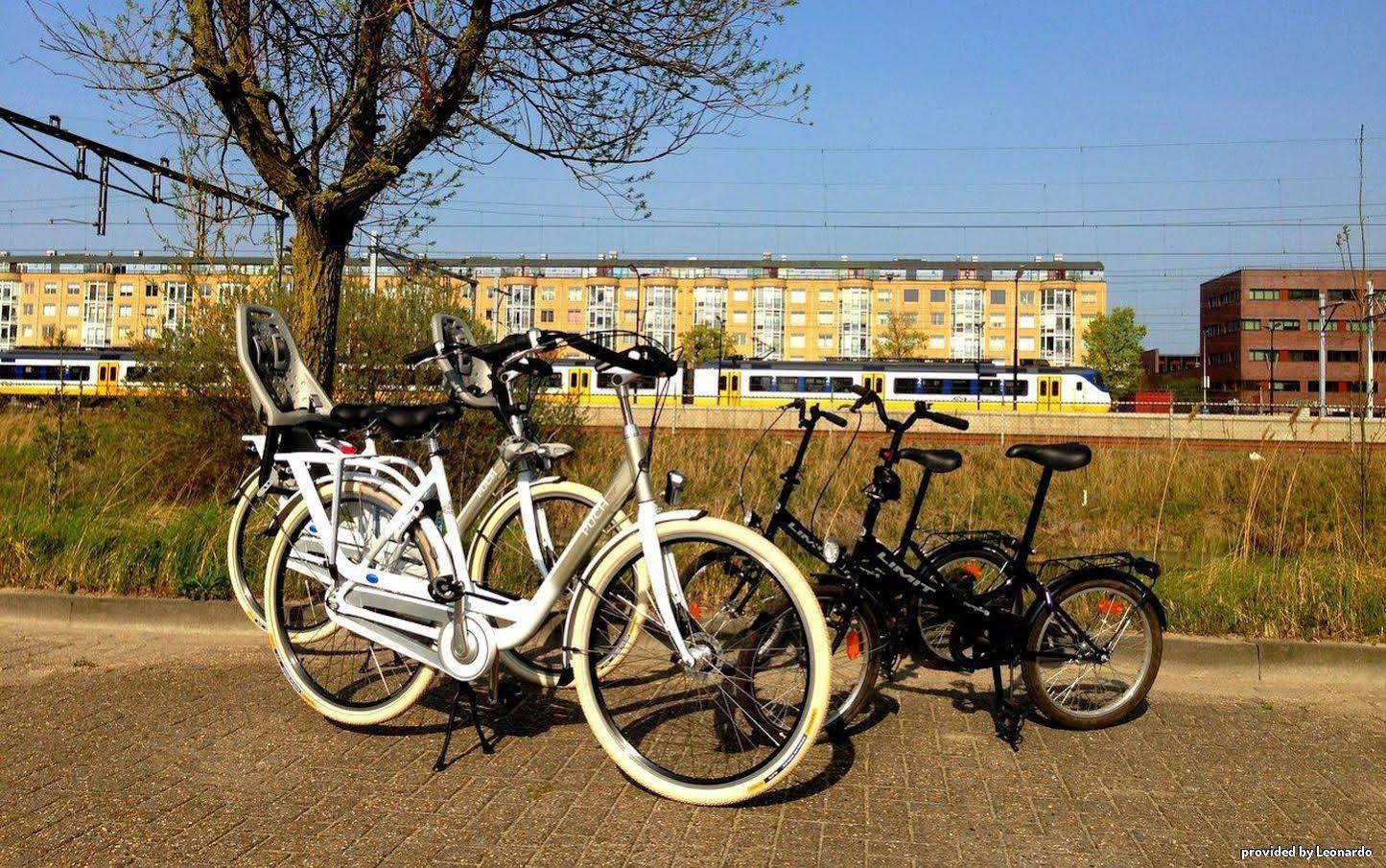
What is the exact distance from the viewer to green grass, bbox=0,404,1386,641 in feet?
20.9

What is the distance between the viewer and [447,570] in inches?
165

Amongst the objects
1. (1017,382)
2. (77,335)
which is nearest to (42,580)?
(1017,382)

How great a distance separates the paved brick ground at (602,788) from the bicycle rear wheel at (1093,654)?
12 centimetres

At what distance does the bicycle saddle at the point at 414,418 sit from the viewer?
429 centimetres

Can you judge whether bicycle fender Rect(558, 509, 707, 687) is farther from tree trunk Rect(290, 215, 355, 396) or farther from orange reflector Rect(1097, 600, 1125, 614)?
tree trunk Rect(290, 215, 355, 396)

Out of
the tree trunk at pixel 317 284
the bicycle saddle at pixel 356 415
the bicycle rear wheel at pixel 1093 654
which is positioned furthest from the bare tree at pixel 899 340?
the bicycle saddle at pixel 356 415

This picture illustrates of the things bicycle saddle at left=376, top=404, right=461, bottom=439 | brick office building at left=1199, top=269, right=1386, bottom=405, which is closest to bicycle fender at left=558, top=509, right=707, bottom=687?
bicycle saddle at left=376, top=404, right=461, bottom=439

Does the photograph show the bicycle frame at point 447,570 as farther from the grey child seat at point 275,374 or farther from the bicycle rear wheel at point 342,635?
the grey child seat at point 275,374

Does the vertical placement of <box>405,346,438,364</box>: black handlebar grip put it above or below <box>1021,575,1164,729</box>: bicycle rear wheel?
above

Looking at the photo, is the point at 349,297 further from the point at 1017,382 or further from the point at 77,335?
the point at 77,335

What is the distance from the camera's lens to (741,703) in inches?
151

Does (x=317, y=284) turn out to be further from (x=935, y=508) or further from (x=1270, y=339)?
(x=1270, y=339)

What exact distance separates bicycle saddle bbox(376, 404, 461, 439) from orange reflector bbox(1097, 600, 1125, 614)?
2.71 metres

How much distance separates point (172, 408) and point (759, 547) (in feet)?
27.9
